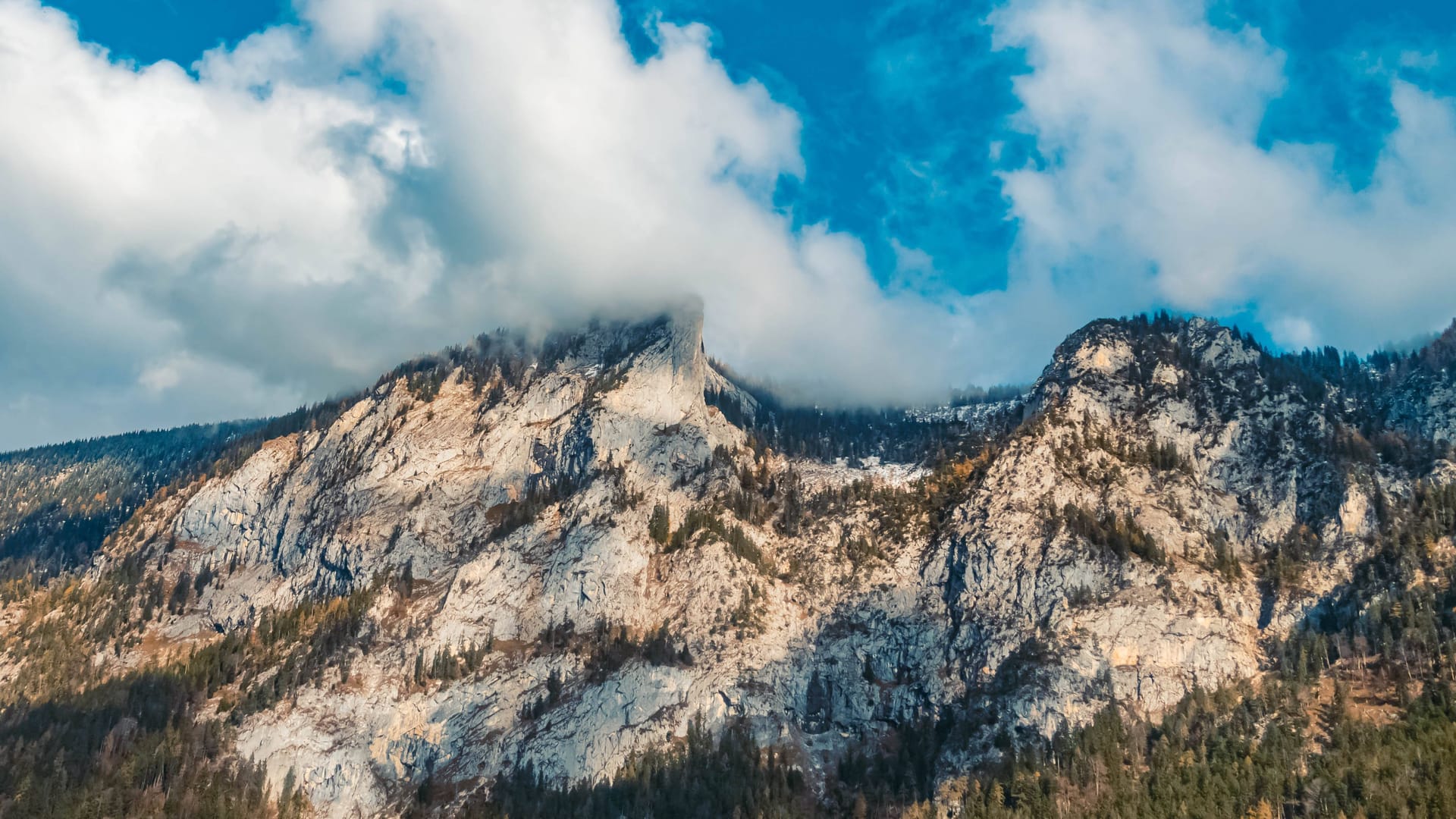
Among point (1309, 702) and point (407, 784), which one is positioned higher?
point (1309, 702)

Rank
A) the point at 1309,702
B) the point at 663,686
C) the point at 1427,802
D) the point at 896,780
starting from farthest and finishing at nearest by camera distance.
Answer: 1. the point at 663,686
2. the point at 896,780
3. the point at 1309,702
4. the point at 1427,802

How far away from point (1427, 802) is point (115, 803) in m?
204

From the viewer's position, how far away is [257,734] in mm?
193125

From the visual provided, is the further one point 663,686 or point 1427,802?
point 663,686

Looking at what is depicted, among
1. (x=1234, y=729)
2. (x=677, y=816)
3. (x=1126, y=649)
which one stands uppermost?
(x=1126, y=649)

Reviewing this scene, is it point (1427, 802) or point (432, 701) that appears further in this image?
point (432, 701)

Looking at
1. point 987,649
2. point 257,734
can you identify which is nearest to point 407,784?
point 257,734

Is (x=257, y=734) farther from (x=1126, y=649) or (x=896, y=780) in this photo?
(x=1126, y=649)

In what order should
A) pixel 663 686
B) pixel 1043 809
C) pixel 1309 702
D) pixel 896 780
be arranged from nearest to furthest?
pixel 1043 809 < pixel 1309 702 < pixel 896 780 < pixel 663 686

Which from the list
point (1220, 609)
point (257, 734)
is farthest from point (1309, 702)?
point (257, 734)

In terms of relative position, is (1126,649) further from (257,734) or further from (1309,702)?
(257,734)

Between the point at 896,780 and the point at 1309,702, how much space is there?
70.1m

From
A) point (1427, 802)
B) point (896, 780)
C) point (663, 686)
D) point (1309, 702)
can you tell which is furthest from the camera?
point (663, 686)

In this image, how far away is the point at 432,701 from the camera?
7736 inches
